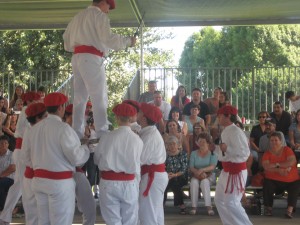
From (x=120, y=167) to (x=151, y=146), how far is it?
0.73 m

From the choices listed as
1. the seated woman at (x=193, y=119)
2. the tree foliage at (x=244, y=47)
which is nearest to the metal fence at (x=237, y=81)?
the seated woman at (x=193, y=119)

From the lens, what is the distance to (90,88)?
7.65 meters

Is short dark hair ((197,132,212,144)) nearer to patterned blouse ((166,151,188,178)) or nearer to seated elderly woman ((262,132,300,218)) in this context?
patterned blouse ((166,151,188,178))

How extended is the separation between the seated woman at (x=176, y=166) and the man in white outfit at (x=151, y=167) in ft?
10.9

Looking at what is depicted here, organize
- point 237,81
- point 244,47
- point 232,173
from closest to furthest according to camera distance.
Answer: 1. point 232,173
2. point 237,81
3. point 244,47

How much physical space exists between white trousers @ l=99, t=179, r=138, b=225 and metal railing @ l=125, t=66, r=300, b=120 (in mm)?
8537

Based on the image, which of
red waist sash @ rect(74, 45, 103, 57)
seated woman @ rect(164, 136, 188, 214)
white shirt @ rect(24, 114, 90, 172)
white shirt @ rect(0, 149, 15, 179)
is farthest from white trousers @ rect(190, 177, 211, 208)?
red waist sash @ rect(74, 45, 103, 57)

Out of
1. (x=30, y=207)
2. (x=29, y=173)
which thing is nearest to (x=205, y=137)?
(x=30, y=207)

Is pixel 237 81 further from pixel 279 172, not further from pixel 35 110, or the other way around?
pixel 35 110

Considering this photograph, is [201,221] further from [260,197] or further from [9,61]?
[9,61]

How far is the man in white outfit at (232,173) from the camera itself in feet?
30.0

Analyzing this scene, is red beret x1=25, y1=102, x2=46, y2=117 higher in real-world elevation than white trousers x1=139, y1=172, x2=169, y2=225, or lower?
higher

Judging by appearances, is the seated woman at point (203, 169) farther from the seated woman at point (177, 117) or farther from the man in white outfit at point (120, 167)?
the man in white outfit at point (120, 167)

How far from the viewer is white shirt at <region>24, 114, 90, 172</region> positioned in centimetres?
723
